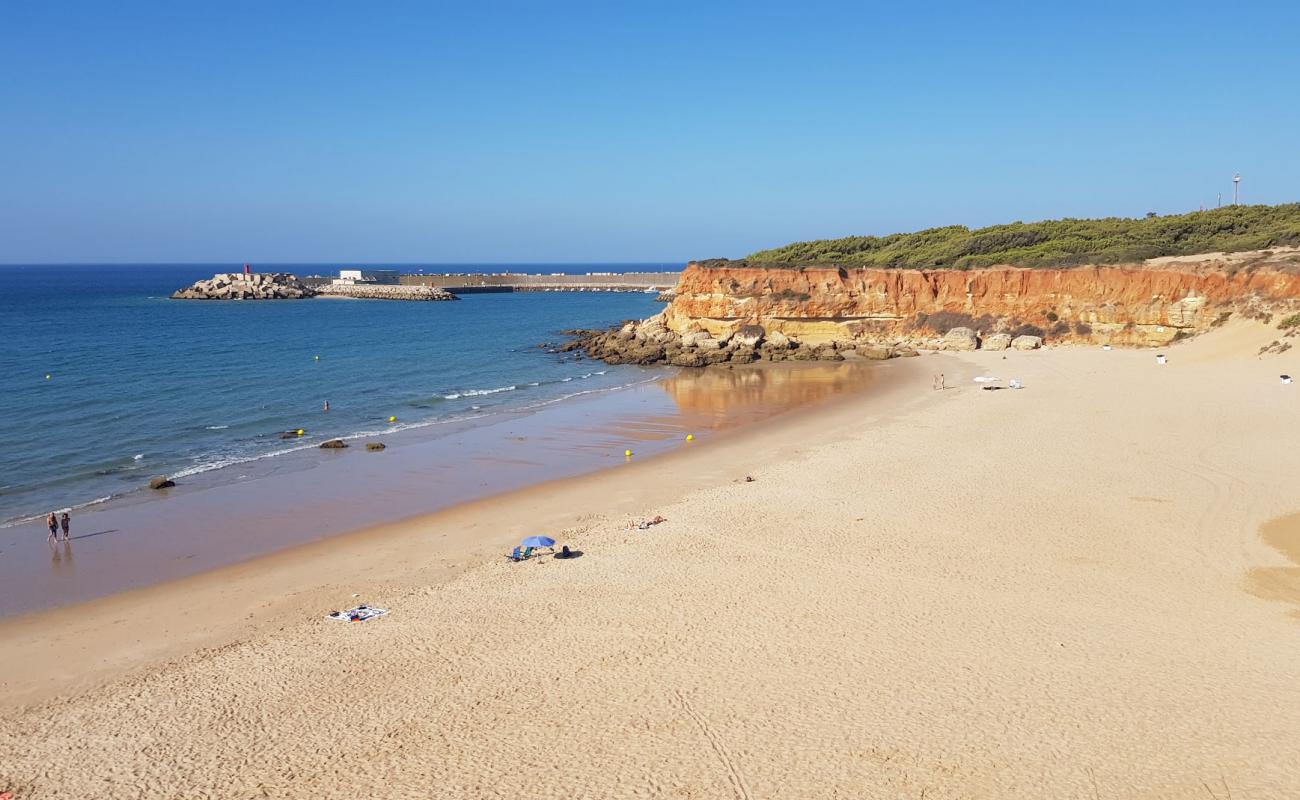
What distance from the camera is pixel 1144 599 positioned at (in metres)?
13.4

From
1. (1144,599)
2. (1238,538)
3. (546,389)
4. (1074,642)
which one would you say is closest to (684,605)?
(1074,642)

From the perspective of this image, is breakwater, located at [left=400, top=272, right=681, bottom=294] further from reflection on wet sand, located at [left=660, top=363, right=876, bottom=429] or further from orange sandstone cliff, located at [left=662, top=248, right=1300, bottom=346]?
reflection on wet sand, located at [left=660, top=363, right=876, bottom=429]

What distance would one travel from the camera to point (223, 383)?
38812mm

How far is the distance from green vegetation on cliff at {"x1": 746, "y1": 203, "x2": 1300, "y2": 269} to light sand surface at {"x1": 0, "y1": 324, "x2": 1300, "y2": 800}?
Result: 3011cm

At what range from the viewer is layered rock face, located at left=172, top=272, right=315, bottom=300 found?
9975cm

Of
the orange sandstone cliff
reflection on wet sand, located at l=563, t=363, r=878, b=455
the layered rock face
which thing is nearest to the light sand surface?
reflection on wet sand, located at l=563, t=363, r=878, b=455

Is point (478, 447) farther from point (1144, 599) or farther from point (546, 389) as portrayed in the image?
point (1144, 599)

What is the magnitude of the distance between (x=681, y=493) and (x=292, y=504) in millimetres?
9687

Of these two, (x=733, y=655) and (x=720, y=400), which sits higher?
(x=733, y=655)

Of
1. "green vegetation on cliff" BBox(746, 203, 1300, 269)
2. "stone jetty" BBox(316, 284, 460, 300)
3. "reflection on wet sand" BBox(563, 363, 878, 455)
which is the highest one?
"green vegetation on cliff" BBox(746, 203, 1300, 269)

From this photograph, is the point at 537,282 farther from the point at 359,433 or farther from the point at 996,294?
the point at 359,433

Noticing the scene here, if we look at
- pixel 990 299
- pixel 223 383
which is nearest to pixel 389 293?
pixel 223 383

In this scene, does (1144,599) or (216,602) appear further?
(216,602)

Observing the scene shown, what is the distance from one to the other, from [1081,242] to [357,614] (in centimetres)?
5039
